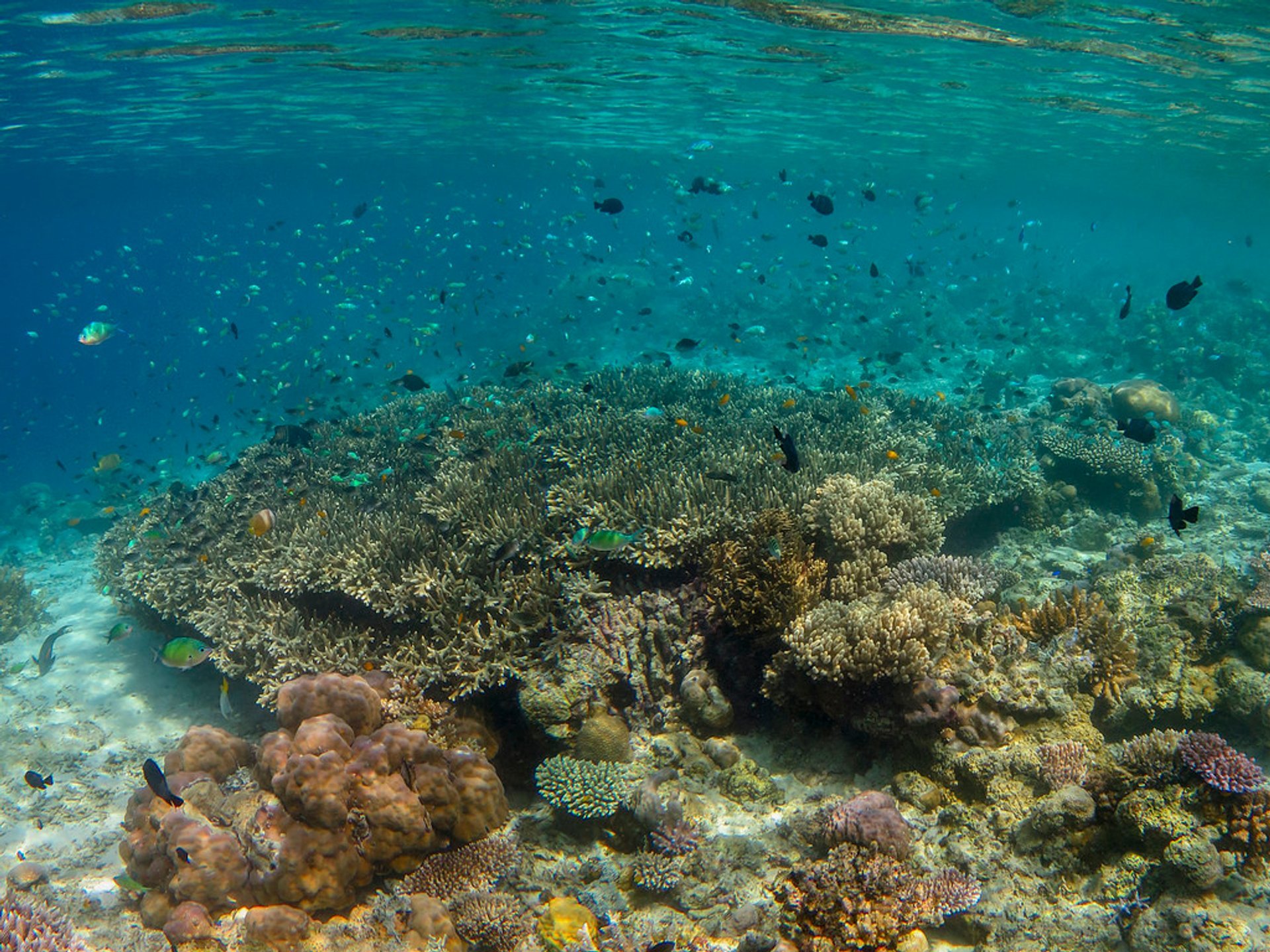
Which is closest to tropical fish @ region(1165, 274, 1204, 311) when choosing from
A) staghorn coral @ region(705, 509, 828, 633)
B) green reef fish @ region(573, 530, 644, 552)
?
staghorn coral @ region(705, 509, 828, 633)

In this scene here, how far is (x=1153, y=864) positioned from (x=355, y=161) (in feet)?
169

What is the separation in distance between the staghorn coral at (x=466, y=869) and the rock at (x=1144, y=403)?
16767 millimetres

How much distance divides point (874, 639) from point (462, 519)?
4701 millimetres

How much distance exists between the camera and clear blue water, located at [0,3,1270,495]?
1886 centimetres

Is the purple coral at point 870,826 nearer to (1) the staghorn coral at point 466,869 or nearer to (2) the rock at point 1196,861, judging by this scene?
(2) the rock at point 1196,861

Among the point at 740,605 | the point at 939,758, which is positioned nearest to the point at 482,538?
the point at 740,605

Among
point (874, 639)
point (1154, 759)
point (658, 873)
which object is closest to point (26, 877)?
point (658, 873)

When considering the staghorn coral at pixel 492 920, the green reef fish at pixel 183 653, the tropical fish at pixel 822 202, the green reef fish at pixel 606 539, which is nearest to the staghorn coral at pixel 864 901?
the staghorn coral at pixel 492 920

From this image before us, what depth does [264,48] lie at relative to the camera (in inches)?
781

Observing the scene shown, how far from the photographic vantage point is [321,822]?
4.88 m

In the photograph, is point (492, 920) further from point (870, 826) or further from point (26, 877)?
point (26, 877)

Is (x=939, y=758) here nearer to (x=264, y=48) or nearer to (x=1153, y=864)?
(x=1153, y=864)

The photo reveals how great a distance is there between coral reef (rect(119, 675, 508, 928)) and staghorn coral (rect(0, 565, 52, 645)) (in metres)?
11.4

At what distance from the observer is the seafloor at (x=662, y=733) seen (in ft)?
13.8
